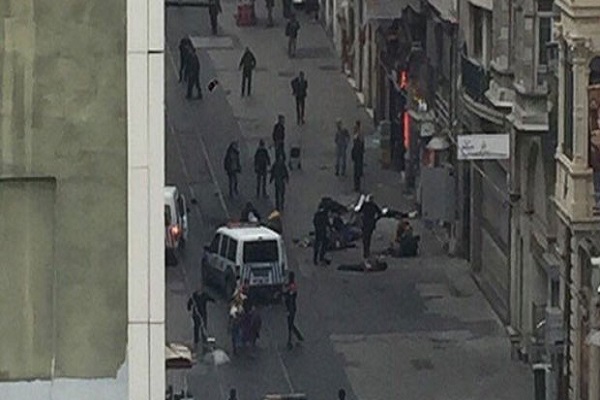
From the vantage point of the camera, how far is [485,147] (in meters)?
55.9

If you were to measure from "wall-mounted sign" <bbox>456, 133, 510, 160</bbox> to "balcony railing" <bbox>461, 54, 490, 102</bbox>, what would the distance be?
3151mm

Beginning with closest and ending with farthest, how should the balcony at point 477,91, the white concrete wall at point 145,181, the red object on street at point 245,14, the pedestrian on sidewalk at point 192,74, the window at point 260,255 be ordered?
the white concrete wall at point 145,181 < the balcony at point 477,91 < the window at point 260,255 < the pedestrian on sidewalk at point 192,74 < the red object on street at point 245,14

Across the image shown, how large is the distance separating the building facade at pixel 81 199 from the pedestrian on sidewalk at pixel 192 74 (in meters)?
64.8

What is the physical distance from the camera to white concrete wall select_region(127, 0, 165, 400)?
18.5 m

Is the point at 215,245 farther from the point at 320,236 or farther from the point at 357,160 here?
the point at 357,160

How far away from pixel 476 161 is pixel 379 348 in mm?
6242

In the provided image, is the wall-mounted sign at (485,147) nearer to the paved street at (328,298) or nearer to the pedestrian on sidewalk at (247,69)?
the paved street at (328,298)

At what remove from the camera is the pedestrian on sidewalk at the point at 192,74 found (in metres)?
83.5

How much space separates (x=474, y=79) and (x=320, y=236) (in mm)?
6061

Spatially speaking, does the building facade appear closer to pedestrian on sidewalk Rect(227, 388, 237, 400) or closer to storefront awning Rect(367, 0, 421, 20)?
pedestrian on sidewalk Rect(227, 388, 237, 400)

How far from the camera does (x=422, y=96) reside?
236ft

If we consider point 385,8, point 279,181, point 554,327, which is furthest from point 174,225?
point 554,327

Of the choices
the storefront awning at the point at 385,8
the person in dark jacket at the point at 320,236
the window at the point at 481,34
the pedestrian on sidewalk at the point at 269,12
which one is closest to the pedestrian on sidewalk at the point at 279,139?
the storefront awning at the point at 385,8

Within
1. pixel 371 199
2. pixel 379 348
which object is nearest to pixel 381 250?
pixel 371 199
